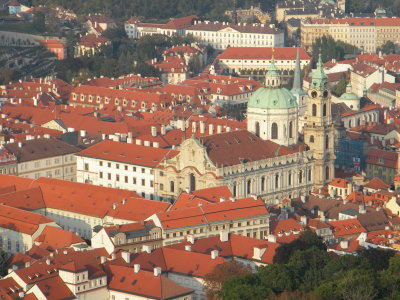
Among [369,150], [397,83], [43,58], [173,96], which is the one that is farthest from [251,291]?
[43,58]

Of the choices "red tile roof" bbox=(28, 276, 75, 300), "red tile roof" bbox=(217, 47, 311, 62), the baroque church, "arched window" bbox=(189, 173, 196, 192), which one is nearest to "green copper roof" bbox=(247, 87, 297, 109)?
the baroque church

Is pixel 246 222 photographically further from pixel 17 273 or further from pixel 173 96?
pixel 173 96

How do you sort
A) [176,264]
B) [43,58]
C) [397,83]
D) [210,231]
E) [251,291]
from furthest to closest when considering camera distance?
[43,58] < [397,83] < [210,231] < [176,264] < [251,291]

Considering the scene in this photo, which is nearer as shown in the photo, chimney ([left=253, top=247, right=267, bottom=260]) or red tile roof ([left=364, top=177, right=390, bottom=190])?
chimney ([left=253, top=247, right=267, bottom=260])

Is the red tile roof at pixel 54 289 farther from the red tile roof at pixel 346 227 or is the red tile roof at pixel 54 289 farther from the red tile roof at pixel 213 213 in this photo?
the red tile roof at pixel 346 227

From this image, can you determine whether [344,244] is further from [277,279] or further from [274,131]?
[274,131]

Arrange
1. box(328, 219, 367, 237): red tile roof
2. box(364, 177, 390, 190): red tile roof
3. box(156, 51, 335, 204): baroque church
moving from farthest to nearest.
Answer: box(364, 177, 390, 190): red tile roof
box(156, 51, 335, 204): baroque church
box(328, 219, 367, 237): red tile roof

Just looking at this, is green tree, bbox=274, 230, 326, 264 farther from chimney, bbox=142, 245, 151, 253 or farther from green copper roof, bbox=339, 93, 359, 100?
green copper roof, bbox=339, 93, 359, 100
